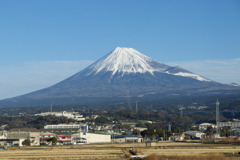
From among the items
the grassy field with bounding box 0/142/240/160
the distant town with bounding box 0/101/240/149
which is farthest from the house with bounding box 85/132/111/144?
the grassy field with bounding box 0/142/240/160

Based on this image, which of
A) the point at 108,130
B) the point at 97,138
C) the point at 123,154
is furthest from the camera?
the point at 108,130

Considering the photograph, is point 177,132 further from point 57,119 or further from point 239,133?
point 57,119

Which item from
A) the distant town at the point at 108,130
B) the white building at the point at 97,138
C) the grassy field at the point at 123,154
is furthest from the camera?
the white building at the point at 97,138

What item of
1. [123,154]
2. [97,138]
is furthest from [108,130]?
[123,154]

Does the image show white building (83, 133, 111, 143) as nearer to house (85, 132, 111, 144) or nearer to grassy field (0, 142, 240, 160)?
house (85, 132, 111, 144)

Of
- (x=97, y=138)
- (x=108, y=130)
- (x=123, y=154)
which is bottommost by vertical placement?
(x=123, y=154)

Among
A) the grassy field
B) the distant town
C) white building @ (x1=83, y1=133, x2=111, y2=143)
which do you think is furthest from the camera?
white building @ (x1=83, y1=133, x2=111, y2=143)

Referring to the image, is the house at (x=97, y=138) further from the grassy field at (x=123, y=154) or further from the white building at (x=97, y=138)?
the grassy field at (x=123, y=154)

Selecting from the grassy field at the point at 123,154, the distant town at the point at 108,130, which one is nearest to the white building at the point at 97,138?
the distant town at the point at 108,130

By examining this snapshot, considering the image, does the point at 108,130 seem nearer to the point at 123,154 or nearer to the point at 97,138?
the point at 97,138

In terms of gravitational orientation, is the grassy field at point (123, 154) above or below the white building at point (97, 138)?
below

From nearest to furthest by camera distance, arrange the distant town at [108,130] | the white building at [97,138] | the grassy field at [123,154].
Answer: the grassy field at [123,154] < the distant town at [108,130] < the white building at [97,138]

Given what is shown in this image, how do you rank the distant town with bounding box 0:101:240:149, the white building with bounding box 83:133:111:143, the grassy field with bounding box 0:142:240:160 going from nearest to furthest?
1. the grassy field with bounding box 0:142:240:160
2. the distant town with bounding box 0:101:240:149
3. the white building with bounding box 83:133:111:143

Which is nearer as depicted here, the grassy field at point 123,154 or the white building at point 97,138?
the grassy field at point 123,154
